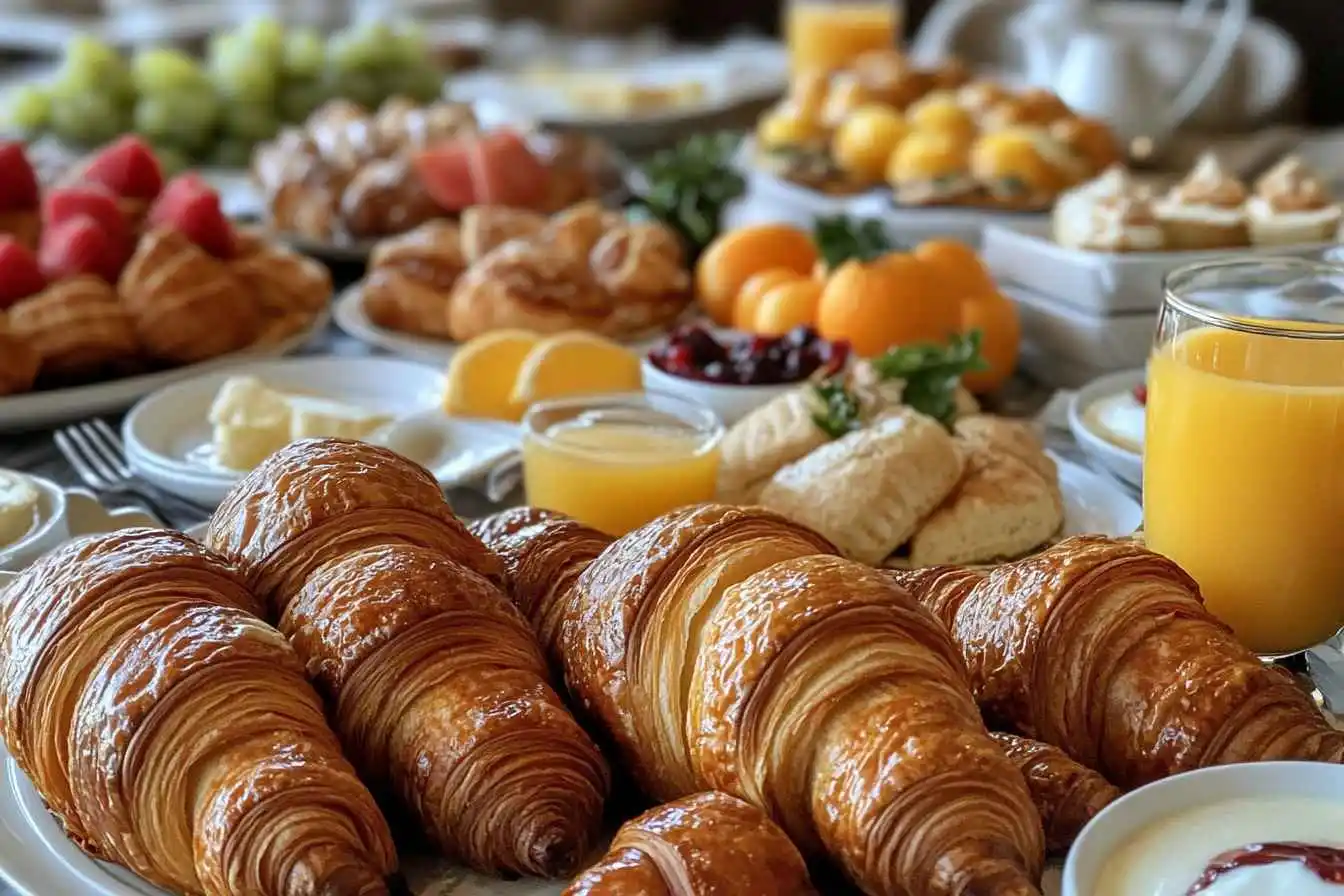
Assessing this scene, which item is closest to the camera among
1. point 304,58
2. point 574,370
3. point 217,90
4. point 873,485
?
point 873,485

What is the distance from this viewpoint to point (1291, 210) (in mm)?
1724

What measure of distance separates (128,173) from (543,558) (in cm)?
140

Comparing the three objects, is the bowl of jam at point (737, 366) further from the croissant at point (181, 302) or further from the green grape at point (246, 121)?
the green grape at point (246, 121)

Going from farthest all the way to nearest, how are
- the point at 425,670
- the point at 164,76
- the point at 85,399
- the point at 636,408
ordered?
the point at 164,76, the point at 85,399, the point at 636,408, the point at 425,670

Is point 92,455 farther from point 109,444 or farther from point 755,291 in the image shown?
point 755,291

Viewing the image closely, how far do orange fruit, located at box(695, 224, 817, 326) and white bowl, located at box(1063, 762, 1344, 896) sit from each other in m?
1.19

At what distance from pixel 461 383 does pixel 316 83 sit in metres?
1.84

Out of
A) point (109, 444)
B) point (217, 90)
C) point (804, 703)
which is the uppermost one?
point (804, 703)

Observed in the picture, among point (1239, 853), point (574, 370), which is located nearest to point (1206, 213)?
point (574, 370)

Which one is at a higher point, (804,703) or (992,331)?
(804,703)

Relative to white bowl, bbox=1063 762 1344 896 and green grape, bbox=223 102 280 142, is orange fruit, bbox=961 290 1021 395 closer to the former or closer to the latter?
white bowl, bbox=1063 762 1344 896

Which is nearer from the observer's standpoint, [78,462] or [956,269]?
[78,462]

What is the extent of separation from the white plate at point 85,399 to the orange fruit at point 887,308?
73 centimetres

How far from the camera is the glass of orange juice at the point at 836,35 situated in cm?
357
